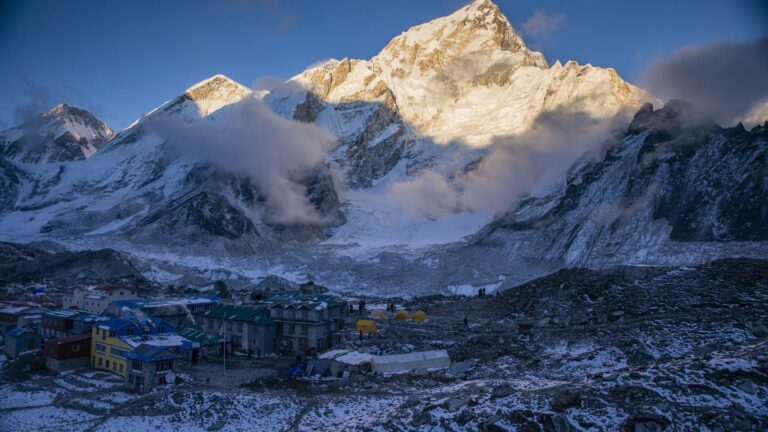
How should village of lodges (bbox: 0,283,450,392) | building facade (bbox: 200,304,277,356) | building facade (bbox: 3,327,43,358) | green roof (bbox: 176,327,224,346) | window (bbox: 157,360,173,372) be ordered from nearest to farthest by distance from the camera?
1. window (bbox: 157,360,173,372)
2. village of lodges (bbox: 0,283,450,392)
3. green roof (bbox: 176,327,224,346)
4. building facade (bbox: 3,327,43,358)
5. building facade (bbox: 200,304,277,356)

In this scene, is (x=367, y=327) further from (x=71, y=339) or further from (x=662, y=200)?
(x=662, y=200)

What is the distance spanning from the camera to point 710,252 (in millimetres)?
72062

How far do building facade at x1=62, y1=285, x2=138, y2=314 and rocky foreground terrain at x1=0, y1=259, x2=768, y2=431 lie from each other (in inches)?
931

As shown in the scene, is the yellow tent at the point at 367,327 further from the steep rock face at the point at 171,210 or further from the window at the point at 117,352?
the steep rock face at the point at 171,210

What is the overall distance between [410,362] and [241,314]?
18.3m

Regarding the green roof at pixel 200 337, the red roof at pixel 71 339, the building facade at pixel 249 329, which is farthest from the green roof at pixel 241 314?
the red roof at pixel 71 339

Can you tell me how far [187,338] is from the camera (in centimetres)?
4472

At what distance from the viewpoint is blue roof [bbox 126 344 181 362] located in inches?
1416

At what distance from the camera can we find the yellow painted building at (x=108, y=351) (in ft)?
128

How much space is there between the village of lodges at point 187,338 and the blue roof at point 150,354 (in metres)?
0.06

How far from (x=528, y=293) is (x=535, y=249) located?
201 ft

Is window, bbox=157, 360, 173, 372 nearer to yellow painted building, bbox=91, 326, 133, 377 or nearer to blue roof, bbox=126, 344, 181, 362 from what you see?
blue roof, bbox=126, 344, 181, 362

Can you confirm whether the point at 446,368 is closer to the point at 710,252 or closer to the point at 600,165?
the point at 710,252

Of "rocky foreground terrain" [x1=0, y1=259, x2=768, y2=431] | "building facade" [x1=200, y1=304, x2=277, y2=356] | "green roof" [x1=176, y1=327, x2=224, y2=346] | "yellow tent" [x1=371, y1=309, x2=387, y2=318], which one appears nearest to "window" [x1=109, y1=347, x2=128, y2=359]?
"rocky foreground terrain" [x1=0, y1=259, x2=768, y2=431]
